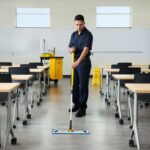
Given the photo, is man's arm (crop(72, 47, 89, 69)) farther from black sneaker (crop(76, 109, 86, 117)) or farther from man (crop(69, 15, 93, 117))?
black sneaker (crop(76, 109, 86, 117))

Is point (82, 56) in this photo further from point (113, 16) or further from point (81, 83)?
point (113, 16)

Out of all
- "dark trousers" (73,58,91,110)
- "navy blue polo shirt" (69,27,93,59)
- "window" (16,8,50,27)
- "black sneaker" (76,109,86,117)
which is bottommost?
"black sneaker" (76,109,86,117)

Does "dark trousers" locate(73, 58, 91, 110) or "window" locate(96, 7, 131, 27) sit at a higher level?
"window" locate(96, 7, 131, 27)

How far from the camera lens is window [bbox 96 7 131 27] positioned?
11797mm

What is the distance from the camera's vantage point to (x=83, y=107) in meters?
5.33

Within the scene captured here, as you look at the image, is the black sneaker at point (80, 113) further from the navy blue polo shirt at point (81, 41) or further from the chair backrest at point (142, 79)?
the chair backrest at point (142, 79)

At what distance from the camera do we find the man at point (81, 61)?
500cm

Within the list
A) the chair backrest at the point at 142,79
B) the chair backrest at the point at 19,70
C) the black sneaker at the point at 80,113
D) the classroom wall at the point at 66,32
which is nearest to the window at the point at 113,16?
the classroom wall at the point at 66,32

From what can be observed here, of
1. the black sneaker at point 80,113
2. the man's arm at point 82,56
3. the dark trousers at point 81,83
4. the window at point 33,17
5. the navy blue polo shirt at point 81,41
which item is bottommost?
the black sneaker at point 80,113

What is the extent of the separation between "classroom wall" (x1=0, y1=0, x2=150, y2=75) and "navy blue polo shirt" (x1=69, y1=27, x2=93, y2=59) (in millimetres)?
6607

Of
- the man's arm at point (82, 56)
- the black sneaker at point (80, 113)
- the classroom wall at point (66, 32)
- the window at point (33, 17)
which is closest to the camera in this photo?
the man's arm at point (82, 56)

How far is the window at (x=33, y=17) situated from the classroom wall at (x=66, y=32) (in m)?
0.17

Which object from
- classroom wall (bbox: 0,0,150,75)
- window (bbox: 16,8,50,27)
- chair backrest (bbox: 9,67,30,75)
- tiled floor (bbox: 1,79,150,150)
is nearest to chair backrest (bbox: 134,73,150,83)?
tiled floor (bbox: 1,79,150,150)

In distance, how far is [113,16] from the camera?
11859 mm
